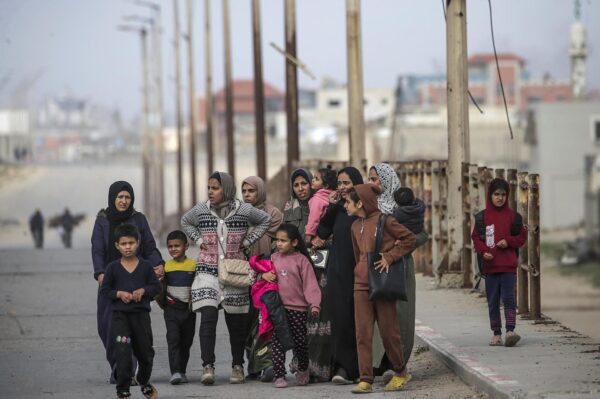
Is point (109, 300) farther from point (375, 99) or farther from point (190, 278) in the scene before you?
point (375, 99)

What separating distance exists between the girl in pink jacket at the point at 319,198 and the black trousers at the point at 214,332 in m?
0.85

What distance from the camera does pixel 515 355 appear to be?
12750 millimetres

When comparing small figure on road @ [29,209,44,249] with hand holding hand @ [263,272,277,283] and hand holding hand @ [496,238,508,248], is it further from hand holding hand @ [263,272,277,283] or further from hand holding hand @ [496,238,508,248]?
hand holding hand @ [263,272,277,283]

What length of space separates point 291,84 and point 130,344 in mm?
27434

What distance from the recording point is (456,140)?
21.0 meters

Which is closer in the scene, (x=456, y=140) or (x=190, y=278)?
(x=190, y=278)

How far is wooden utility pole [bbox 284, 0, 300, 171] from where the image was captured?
37219mm

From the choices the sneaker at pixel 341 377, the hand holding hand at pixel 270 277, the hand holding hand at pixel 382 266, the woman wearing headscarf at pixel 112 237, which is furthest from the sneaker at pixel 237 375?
the hand holding hand at pixel 382 266

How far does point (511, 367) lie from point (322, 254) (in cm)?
173

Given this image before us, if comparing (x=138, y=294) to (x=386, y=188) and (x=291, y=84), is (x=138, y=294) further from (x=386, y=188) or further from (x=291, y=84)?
(x=291, y=84)

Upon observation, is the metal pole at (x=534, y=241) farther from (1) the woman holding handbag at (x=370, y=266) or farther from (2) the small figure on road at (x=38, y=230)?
(2) the small figure on road at (x=38, y=230)

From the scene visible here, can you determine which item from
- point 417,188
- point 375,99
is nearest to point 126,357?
point 417,188

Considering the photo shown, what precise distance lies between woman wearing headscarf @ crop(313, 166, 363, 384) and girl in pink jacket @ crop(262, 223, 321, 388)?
13 centimetres

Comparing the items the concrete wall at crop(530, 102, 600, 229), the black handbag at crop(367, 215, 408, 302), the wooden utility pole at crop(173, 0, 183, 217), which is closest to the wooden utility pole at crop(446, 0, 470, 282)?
the black handbag at crop(367, 215, 408, 302)
